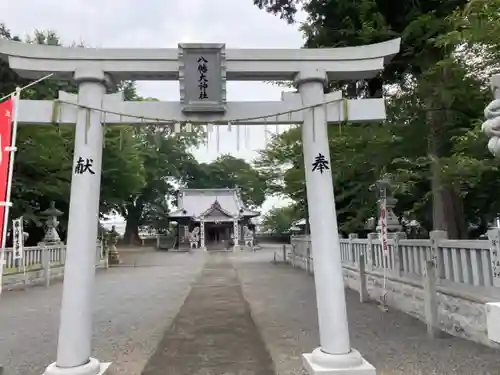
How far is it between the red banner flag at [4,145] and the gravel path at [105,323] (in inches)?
96.6

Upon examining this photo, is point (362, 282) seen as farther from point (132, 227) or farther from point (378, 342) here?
point (132, 227)

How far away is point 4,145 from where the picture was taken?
4.21 metres

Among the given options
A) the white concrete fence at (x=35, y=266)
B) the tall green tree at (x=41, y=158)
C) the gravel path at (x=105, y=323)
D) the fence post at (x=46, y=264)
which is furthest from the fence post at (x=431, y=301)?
the fence post at (x=46, y=264)

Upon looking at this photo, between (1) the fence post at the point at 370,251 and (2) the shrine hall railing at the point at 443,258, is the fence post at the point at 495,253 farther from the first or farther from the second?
(1) the fence post at the point at 370,251

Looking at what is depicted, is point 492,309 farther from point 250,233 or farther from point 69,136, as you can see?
point 250,233

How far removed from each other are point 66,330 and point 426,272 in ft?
16.8

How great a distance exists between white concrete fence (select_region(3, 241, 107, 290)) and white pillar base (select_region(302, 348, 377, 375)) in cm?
888

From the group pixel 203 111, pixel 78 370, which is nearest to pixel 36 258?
pixel 78 370

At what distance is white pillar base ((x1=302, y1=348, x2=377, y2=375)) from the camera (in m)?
4.60

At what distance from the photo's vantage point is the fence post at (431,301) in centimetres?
652

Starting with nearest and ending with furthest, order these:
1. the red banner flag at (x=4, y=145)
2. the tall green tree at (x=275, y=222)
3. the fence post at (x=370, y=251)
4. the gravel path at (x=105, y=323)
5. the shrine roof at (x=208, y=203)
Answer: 1. the red banner flag at (x=4, y=145)
2. the gravel path at (x=105, y=323)
3. the fence post at (x=370, y=251)
4. the shrine roof at (x=208, y=203)
5. the tall green tree at (x=275, y=222)

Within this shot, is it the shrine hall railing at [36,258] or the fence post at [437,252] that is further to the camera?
the shrine hall railing at [36,258]

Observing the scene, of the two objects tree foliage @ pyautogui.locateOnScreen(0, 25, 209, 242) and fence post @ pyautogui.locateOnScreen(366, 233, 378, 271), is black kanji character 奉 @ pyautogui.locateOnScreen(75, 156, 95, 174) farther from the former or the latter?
fence post @ pyautogui.locateOnScreen(366, 233, 378, 271)

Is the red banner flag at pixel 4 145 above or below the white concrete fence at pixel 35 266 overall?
above
